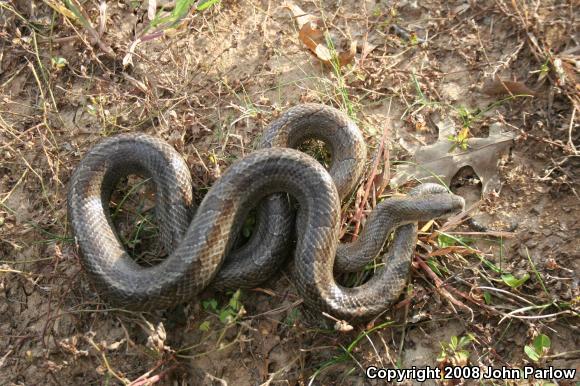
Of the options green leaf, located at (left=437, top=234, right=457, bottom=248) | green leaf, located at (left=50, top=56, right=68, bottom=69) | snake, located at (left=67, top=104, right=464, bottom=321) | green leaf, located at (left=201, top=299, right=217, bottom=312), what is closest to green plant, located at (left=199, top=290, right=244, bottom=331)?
green leaf, located at (left=201, top=299, right=217, bottom=312)

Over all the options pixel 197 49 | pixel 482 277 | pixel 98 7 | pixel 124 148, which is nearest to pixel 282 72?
pixel 197 49

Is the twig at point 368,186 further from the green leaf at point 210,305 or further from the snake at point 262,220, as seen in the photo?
the green leaf at point 210,305

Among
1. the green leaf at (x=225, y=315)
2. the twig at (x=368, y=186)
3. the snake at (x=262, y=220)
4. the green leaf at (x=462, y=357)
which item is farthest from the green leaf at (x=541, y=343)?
the green leaf at (x=225, y=315)

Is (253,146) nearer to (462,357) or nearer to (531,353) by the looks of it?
(462,357)

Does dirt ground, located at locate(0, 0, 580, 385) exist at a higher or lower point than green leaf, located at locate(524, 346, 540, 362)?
higher

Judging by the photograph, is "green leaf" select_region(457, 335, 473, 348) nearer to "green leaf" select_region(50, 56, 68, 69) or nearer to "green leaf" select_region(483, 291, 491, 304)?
"green leaf" select_region(483, 291, 491, 304)
